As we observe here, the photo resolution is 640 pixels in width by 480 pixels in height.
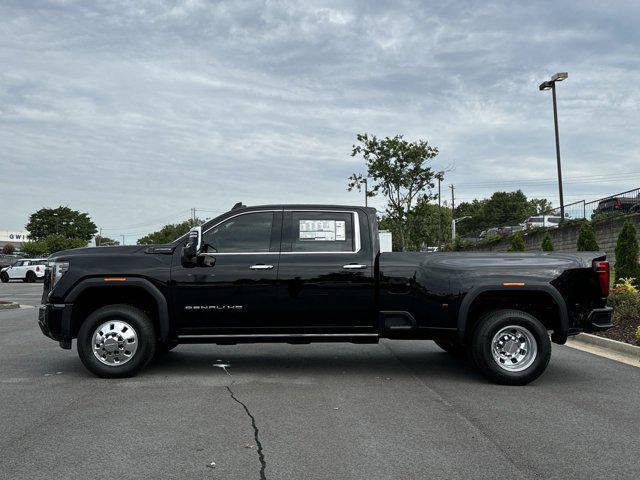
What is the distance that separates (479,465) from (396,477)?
641 mm

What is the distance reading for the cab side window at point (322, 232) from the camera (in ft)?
24.6

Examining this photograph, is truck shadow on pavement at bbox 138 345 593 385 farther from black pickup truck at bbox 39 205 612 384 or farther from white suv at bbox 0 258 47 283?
white suv at bbox 0 258 47 283

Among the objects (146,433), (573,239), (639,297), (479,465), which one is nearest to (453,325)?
(479,465)

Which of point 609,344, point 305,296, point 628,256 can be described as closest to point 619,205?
point 628,256

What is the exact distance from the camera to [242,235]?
7543mm

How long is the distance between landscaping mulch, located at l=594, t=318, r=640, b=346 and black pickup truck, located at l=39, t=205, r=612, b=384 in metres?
2.98

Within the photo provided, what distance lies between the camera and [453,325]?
7.16m

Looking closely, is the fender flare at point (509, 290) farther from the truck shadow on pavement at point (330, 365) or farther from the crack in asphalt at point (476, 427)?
the crack in asphalt at point (476, 427)

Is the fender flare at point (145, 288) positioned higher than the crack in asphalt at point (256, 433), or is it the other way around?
the fender flare at point (145, 288)

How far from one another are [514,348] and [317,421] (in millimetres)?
2839

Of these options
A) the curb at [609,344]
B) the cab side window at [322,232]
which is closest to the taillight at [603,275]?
the curb at [609,344]

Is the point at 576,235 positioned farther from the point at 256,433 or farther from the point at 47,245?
the point at 47,245

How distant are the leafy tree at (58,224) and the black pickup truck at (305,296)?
4606 inches

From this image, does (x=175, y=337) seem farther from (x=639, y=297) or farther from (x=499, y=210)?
(x=499, y=210)
